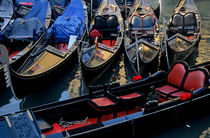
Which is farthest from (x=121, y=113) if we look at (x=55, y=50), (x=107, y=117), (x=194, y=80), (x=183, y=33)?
(x=183, y=33)

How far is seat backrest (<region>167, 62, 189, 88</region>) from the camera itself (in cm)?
457

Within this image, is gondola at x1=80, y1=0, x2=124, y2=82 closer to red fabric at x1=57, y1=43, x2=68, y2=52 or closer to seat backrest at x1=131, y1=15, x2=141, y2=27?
seat backrest at x1=131, y1=15, x2=141, y2=27

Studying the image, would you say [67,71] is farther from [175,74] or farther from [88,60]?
[175,74]

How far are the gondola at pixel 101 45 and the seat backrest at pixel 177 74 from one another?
1862 mm

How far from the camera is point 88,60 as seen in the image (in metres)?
6.05

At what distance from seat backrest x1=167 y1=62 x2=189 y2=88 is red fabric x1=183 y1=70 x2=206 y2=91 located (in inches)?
4.9

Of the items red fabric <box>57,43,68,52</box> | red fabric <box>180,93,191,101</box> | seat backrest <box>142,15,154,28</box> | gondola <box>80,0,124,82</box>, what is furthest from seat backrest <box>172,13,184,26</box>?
red fabric <box>180,93,191,101</box>

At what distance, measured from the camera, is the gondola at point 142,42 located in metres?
5.86

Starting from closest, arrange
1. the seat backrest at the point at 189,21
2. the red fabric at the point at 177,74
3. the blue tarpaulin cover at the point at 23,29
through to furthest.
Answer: the red fabric at the point at 177,74 < the blue tarpaulin cover at the point at 23,29 < the seat backrest at the point at 189,21

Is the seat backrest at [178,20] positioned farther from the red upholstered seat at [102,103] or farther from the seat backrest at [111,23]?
the red upholstered seat at [102,103]

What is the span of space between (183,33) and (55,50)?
4332 mm

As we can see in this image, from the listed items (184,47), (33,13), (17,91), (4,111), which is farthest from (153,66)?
(33,13)

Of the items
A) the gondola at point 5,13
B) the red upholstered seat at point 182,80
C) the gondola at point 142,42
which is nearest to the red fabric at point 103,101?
the red upholstered seat at point 182,80

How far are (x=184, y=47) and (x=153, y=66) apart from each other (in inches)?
51.0
